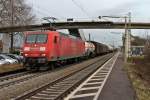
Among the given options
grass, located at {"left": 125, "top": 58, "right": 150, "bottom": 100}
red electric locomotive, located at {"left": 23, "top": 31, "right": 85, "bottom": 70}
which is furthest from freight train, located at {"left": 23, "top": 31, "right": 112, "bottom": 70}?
grass, located at {"left": 125, "top": 58, "right": 150, "bottom": 100}

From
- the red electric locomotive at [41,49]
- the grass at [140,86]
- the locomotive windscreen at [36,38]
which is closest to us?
the grass at [140,86]

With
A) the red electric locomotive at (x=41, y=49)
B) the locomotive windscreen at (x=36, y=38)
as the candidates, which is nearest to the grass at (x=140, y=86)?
the red electric locomotive at (x=41, y=49)

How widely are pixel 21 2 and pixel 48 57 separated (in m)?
49.1

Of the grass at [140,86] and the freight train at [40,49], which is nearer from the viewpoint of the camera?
the grass at [140,86]

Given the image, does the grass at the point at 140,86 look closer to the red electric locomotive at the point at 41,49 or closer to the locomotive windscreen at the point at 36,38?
the red electric locomotive at the point at 41,49

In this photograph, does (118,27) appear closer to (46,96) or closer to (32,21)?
(32,21)

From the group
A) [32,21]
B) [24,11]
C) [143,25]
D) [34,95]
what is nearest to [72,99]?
[34,95]

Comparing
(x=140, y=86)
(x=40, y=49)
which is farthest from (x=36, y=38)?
(x=140, y=86)

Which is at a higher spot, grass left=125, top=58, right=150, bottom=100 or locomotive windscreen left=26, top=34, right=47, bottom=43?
locomotive windscreen left=26, top=34, right=47, bottom=43

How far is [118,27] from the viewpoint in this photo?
95250mm

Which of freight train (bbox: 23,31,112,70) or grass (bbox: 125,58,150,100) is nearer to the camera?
grass (bbox: 125,58,150,100)

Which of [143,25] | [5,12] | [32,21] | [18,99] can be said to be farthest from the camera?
[143,25]

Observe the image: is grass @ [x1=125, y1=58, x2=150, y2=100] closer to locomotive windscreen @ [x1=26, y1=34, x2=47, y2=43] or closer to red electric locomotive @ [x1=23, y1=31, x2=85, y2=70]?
red electric locomotive @ [x1=23, y1=31, x2=85, y2=70]

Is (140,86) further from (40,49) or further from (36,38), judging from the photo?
(36,38)
